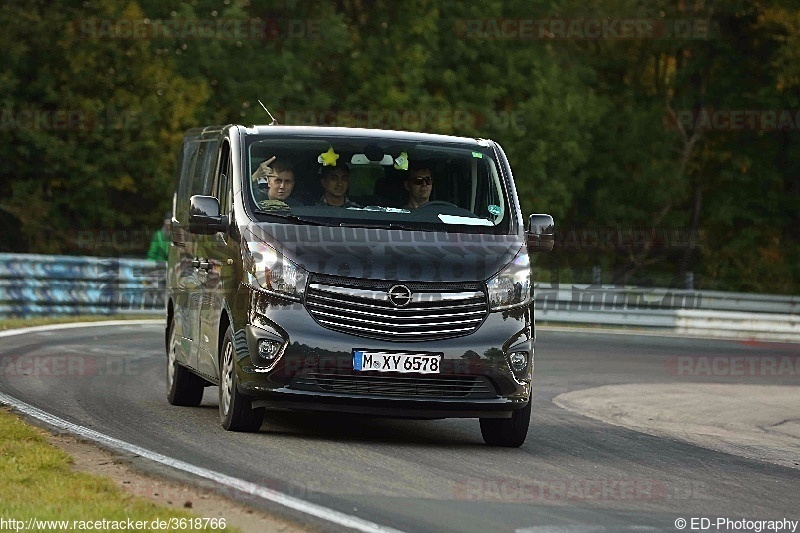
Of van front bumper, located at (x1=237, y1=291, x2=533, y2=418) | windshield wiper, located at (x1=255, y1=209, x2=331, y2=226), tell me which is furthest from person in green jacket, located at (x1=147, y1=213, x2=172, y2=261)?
van front bumper, located at (x1=237, y1=291, x2=533, y2=418)

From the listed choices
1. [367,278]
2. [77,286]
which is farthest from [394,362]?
[77,286]

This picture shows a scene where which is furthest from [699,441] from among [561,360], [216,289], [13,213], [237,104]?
[237,104]

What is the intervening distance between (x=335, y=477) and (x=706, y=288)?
123 ft

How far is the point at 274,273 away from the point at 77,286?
19399mm

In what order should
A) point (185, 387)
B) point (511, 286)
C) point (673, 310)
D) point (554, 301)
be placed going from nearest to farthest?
1. point (511, 286)
2. point (185, 387)
3. point (554, 301)
4. point (673, 310)

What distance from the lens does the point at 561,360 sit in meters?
23.0

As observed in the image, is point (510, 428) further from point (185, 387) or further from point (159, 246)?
point (159, 246)

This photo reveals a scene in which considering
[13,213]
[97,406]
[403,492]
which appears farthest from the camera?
[13,213]

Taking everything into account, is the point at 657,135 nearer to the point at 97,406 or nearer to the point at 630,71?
the point at 630,71

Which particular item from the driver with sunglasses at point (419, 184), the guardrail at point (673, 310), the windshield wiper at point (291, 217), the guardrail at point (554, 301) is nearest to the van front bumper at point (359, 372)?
the windshield wiper at point (291, 217)

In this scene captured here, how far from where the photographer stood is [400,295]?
1085 centimetres

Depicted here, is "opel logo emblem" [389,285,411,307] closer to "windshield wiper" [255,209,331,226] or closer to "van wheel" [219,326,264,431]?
"windshield wiper" [255,209,331,226]

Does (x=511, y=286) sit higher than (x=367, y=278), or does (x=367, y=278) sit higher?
(x=367, y=278)

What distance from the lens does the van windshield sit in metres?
11.6
